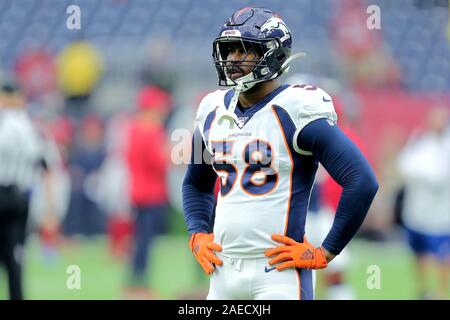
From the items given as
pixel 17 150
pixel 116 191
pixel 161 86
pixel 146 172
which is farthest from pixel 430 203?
pixel 116 191

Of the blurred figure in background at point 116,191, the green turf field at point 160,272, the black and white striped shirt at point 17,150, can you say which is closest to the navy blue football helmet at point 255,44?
the black and white striped shirt at point 17,150

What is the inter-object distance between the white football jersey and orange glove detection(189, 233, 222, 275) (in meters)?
0.06

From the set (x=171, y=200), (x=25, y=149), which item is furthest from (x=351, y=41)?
(x=25, y=149)

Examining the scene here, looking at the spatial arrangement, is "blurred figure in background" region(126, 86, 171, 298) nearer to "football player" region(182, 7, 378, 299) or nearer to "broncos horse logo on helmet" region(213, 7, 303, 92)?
"football player" region(182, 7, 378, 299)

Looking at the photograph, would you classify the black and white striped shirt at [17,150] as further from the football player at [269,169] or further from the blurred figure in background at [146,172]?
the football player at [269,169]

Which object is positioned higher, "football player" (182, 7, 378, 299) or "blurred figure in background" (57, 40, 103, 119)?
"blurred figure in background" (57, 40, 103, 119)

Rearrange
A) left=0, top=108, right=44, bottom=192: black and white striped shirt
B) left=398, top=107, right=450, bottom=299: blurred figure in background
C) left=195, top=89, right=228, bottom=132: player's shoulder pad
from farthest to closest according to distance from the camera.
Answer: left=398, top=107, right=450, bottom=299: blurred figure in background < left=0, top=108, right=44, bottom=192: black and white striped shirt < left=195, top=89, right=228, bottom=132: player's shoulder pad

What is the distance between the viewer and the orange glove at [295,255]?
3.76 meters

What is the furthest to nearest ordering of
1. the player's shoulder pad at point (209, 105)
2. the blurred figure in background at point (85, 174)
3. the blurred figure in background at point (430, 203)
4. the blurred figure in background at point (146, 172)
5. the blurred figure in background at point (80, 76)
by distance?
1. the blurred figure in background at point (80, 76)
2. the blurred figure in background at point (85, 174)
3. the blurred figure in background at point (146, 172)
4. the blurred figure in background at point (430, 203)
5. the player's shoulder pad at point (209, 105)

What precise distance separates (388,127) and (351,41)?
5.40ft

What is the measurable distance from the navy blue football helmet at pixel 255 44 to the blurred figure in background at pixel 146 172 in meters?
5.71

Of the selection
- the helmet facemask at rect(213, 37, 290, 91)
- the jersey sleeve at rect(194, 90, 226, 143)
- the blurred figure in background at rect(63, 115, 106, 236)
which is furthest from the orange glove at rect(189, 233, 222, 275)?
the blurred figure in background at rect(63, 115, 106, 236)

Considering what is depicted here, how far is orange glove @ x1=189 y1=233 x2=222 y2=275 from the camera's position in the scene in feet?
12.9

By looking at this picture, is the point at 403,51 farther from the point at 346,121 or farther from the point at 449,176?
the point at 346,121
